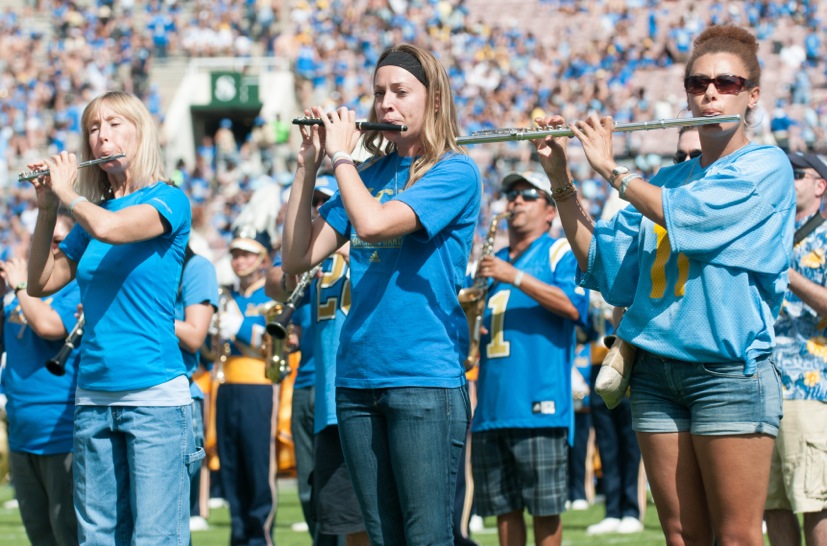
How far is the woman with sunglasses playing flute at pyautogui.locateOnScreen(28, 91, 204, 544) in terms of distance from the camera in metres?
4.45

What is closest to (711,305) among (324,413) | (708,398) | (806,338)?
(708,398)

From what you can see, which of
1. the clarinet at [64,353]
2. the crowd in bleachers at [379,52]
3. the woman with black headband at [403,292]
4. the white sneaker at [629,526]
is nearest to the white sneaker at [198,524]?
the white sneaker at [629,526]

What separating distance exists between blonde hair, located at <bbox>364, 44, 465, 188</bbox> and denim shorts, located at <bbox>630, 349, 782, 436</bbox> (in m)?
0.95

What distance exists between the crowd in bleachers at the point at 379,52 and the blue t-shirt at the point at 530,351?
14.5 meters

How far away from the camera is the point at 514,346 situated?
21.4 ft

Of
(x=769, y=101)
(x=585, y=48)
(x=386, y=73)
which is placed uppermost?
(x=585, y=48)

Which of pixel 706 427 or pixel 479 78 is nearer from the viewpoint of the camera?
pixel 706 427

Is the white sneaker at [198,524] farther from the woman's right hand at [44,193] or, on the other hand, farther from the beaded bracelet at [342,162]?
the beaded bracelet at [342,162]

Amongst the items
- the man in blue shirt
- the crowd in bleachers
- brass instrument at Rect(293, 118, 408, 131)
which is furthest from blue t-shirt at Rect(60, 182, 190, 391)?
the crowd in bleachers

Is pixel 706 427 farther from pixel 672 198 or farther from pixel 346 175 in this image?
pixel 346 175

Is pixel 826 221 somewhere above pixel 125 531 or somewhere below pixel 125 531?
above

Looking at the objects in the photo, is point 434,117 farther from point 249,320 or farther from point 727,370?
point 249,320

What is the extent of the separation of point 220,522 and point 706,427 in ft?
23.9

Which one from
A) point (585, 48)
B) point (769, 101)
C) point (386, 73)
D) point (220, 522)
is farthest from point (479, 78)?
point (386, 73)
